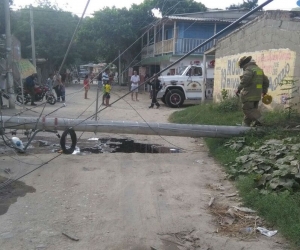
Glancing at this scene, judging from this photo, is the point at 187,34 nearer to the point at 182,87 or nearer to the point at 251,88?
the point at 182,87

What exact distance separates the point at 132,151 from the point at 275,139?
3.19 metres

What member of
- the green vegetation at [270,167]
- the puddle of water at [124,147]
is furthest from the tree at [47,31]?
the green vegetation at [270,167]

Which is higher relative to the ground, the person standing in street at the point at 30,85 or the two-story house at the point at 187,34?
the two-story house at the point at 187,34

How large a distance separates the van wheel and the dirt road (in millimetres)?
10011

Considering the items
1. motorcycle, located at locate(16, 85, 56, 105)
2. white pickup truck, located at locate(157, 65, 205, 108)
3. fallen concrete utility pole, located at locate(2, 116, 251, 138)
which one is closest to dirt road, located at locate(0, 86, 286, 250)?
fallen concrete utility pole, located at locate(2, 116, 251, 138)

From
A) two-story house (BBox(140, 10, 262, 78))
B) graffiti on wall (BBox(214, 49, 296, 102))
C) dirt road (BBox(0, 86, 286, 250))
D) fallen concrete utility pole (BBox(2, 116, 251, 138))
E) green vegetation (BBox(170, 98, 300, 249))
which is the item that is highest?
two-story house (BBox(140, 10, 262, 78))

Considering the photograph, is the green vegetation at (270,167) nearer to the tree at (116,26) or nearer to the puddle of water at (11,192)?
the puddle of water at (11,192)

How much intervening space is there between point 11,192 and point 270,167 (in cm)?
396

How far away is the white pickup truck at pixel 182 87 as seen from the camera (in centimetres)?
1759

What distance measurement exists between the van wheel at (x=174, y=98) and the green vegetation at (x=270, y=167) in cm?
825

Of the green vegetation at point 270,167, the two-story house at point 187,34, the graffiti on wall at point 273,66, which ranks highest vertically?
the two-story house at point 187,34

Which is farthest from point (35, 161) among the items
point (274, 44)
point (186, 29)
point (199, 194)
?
point (186, 29)

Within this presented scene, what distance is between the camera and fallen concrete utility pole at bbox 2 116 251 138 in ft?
25.4

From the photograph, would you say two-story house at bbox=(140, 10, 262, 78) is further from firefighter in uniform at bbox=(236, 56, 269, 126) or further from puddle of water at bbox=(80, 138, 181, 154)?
firefighter in uniform at bbox=(236, 56, 269, 126)
